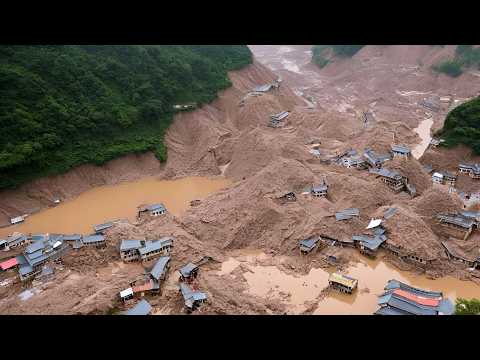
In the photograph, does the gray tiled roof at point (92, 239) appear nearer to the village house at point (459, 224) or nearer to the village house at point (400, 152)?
the village house at point (459, 224)

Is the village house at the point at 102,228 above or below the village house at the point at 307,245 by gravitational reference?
above

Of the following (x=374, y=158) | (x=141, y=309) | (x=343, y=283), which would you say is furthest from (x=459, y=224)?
(x=141, y=309)

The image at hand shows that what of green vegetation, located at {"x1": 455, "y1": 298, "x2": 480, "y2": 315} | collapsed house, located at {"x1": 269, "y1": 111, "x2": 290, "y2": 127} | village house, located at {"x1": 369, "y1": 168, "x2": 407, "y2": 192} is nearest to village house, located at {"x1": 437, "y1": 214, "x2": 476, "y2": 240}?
village house, located at {"x1": 369, "y1": 168, "x2": 407, "y2": 192}

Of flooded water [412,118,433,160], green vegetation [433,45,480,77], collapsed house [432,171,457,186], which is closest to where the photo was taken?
collapsed house [432,171,457,186]

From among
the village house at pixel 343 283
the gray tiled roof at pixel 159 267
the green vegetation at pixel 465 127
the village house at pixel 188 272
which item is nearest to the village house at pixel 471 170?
the green vegetation at pixel 465 127

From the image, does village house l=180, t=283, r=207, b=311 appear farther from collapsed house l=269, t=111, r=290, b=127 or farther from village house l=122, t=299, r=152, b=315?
collapsed house l=269, t=111, r=290, b=127

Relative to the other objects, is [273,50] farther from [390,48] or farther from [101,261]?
[101,261]
